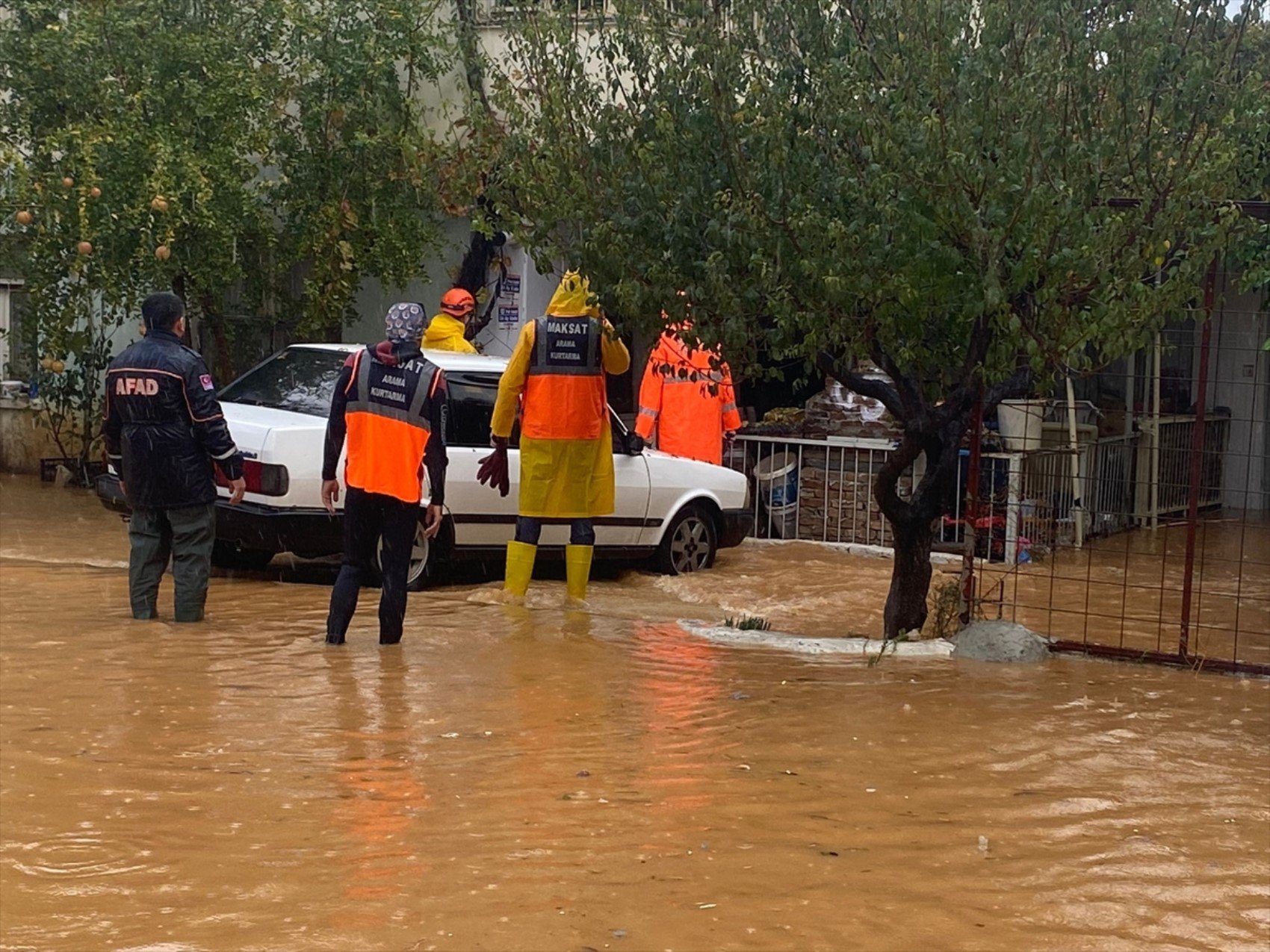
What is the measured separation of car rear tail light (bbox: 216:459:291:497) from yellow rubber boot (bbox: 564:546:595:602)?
1751 millimetres

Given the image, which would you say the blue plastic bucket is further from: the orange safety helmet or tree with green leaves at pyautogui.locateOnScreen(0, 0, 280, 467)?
tree with green leaves at pyautogui.locateOnScreen(0, 0, 280, 467)

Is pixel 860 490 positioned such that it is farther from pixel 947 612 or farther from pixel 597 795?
pixel 597 795

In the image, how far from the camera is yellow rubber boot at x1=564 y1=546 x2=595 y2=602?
1091cm

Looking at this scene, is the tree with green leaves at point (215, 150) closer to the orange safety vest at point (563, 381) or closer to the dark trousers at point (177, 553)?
the orange safety vest at point (563, 381)

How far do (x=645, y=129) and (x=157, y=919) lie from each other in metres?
5.29

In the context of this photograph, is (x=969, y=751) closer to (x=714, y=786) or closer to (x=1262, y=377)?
(x=714, y=786)

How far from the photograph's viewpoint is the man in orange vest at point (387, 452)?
8992 mm

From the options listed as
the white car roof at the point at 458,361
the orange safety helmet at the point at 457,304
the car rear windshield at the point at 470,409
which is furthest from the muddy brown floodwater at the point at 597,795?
the orange safety helmet at the point at 457,304

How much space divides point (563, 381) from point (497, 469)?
0.73m

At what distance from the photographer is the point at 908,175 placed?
8.02 metres

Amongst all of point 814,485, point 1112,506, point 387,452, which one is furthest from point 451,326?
point 1112,506

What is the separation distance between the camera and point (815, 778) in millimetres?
6688

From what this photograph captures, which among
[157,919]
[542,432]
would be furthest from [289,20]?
[157,919]

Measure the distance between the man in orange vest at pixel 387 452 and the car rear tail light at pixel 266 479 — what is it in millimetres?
1594
